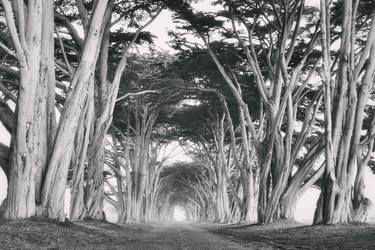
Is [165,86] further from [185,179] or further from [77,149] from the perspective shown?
[185,179]

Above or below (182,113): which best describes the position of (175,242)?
below

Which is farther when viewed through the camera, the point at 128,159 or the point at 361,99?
the point at 128,159

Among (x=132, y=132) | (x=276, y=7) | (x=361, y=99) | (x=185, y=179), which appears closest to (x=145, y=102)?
(x=132, y=132)

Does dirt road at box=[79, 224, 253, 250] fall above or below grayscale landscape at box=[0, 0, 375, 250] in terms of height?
below

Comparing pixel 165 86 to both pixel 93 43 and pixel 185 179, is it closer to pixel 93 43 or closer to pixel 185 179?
pixel 93 43

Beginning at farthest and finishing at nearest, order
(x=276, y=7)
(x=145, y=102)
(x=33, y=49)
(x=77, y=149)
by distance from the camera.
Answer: (x=145, y=102) < (x=276, y=7) < (x=77, y=149) < (x=33, y=49)

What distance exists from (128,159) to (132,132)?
2.11 meters

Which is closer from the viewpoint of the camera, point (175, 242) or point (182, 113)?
point (175, 242)

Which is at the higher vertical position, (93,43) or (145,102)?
(145,102)

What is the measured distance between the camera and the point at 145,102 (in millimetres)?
23953

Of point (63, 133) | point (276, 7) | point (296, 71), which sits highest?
point (276, 7)

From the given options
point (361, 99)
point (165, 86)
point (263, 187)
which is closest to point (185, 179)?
point (165, 86)

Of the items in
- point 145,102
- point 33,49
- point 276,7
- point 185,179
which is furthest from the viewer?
point 185,179

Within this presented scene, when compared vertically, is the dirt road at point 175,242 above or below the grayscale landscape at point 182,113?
below
